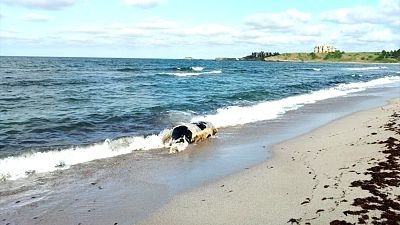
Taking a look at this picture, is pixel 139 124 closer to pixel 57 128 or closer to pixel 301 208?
pixel 57 128

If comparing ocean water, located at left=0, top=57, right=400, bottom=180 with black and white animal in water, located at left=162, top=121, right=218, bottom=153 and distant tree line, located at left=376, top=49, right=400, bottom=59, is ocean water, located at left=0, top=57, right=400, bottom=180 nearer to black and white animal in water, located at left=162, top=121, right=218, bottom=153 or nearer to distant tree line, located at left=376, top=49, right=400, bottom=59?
black and white animal in water, located at left=162, top=121, right=218, bottom=153

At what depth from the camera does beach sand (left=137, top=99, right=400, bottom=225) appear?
7.11 m

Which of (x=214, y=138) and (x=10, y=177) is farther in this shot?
(x=214, y=138)

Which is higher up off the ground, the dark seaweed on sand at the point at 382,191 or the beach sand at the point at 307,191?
the dark seaweed on sand at the point at 382,191

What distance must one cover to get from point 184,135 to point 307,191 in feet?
20.5

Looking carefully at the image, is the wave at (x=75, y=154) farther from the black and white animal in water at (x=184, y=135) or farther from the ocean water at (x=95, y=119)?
the black and white animal in water at (x=184, y=135)

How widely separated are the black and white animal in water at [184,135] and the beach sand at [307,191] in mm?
2826

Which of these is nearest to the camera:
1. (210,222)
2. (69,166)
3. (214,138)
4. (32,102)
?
(210,222)

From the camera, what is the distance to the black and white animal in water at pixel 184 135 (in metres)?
13.4

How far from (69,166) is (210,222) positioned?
5.31 meters

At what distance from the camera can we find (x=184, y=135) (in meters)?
14.0

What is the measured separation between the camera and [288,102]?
86.9 feet

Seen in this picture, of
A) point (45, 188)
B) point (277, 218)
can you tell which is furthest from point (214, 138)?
point (277, 218)

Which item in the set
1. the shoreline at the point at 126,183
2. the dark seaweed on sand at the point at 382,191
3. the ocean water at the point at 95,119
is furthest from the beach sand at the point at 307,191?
the ocean water at the point at 95,119
